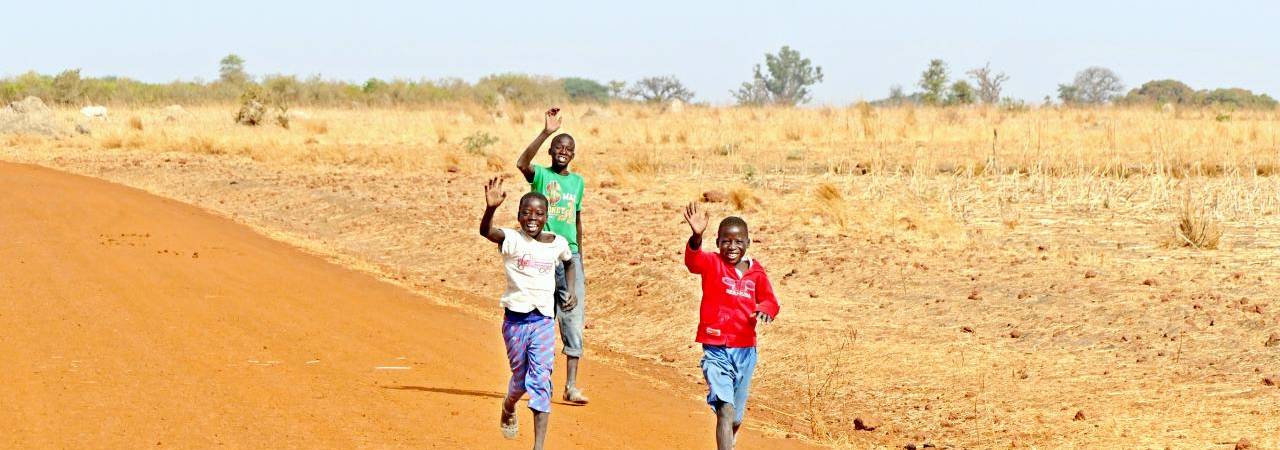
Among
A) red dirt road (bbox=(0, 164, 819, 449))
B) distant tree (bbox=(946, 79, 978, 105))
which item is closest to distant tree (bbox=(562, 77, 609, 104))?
distant tree (bbox=(946, 79, 978, 105))

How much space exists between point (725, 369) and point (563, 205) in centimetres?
185

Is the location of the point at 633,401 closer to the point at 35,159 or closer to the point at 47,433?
the point at 47,433

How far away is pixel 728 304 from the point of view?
6.42 meters

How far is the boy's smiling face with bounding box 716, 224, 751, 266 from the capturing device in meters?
6.36

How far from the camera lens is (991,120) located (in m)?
34.4

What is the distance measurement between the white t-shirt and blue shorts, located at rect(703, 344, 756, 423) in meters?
0.87

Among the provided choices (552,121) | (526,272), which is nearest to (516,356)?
(526,272)

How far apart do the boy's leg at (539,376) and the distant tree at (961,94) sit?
150 feet

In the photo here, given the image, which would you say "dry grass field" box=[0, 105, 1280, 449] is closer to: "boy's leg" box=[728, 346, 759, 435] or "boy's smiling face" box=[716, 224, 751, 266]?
"boy's leg" box=[728, 346, 759, 435]

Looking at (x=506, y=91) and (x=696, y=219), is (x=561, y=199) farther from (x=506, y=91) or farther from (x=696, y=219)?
(x=506, y=91)

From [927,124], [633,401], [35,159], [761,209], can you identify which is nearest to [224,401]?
[633,401]

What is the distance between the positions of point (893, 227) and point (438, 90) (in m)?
52.2

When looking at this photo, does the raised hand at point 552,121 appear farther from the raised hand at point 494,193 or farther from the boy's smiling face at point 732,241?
the boy's smiling face at point 732,241

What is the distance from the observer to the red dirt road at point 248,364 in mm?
7227
